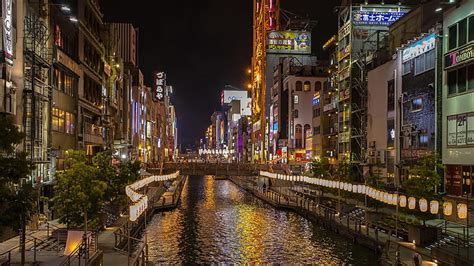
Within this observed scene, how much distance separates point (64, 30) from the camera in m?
53.2

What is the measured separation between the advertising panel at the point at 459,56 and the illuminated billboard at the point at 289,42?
119698 mm

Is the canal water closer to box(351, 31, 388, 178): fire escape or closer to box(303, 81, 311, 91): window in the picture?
box(351, 31, 388, 178): fire escape

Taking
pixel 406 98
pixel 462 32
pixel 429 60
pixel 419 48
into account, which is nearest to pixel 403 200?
pixel 462 32

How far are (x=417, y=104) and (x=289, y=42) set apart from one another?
115754mm

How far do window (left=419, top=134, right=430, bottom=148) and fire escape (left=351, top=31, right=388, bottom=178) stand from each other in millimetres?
22692

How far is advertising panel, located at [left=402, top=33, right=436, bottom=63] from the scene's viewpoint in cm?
4825

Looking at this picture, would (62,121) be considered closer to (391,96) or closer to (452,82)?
(452,82)

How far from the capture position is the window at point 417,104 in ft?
172

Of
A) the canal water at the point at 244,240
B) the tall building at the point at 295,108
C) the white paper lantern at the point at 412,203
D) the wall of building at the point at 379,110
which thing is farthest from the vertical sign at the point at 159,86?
the white paper lantern at the point at 412,203

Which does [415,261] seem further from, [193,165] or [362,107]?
[193,165]

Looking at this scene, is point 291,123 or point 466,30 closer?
point 466,30

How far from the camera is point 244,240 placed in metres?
45.1

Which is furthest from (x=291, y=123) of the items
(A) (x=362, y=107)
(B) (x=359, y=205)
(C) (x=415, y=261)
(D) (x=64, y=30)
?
(C) (x=415, y=261)

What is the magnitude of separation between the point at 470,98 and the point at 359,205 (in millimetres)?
19502
